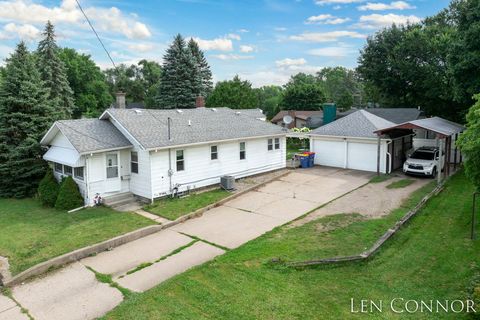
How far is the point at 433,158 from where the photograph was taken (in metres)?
20.8

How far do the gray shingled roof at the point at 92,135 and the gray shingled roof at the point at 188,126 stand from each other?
70 cm

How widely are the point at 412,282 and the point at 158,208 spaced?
10617 mm

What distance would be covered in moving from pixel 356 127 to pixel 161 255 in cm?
1702

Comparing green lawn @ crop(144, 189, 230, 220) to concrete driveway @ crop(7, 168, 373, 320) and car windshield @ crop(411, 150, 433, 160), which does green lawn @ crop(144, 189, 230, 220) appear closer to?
concrete driveway @ crop(7, 168, 373, 320)

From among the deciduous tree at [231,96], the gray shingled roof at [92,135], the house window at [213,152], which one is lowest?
the house window at [213,152]

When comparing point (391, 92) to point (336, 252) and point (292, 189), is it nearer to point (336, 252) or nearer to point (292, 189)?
point (292, 189)

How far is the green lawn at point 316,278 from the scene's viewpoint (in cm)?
758

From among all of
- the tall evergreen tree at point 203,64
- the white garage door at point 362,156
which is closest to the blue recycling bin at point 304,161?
the white garage door at point 362,156

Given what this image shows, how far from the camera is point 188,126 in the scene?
19.8m

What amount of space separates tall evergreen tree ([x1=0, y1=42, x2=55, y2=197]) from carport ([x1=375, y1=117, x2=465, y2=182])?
63.8 ft

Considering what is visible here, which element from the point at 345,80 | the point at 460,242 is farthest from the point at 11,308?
the point at 345,80

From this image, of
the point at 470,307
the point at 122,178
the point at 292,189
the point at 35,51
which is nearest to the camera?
the point at 470,307

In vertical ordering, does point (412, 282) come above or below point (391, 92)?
below

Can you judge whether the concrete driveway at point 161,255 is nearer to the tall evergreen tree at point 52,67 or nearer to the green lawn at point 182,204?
the green lawn at point 182,204
